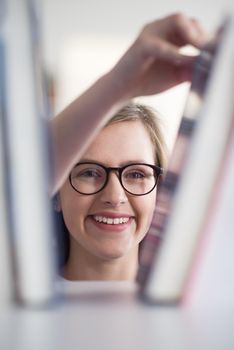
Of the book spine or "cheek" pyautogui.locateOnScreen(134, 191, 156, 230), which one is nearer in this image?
the book spine

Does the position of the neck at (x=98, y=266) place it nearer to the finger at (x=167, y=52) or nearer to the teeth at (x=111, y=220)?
the teeth at (x=111, y=220)

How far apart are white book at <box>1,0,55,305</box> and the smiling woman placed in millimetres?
106

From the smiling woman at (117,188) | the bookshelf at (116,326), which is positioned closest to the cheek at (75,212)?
the smiling woman at (117,188)

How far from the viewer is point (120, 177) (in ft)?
1.56

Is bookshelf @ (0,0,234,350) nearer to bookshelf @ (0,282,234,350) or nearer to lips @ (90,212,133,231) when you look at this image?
bookshelf @ (0,282,234,350)

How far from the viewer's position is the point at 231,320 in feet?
1.33

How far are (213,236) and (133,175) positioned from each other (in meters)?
0.13

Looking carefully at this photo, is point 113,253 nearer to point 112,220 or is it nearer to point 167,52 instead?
point 112,220

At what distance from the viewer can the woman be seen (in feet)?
1.37

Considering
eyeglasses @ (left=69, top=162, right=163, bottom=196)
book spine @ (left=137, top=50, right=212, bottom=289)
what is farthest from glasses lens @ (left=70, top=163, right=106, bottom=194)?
book spine @ (left=137, top=50, right=212, bottom=289)

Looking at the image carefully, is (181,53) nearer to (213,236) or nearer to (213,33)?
(213,33)

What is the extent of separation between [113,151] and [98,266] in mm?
159

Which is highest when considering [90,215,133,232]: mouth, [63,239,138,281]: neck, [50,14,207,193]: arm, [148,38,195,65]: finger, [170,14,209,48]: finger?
[170,14,209,48]: finger

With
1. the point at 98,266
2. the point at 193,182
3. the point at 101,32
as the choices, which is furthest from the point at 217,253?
the point at 101,32
